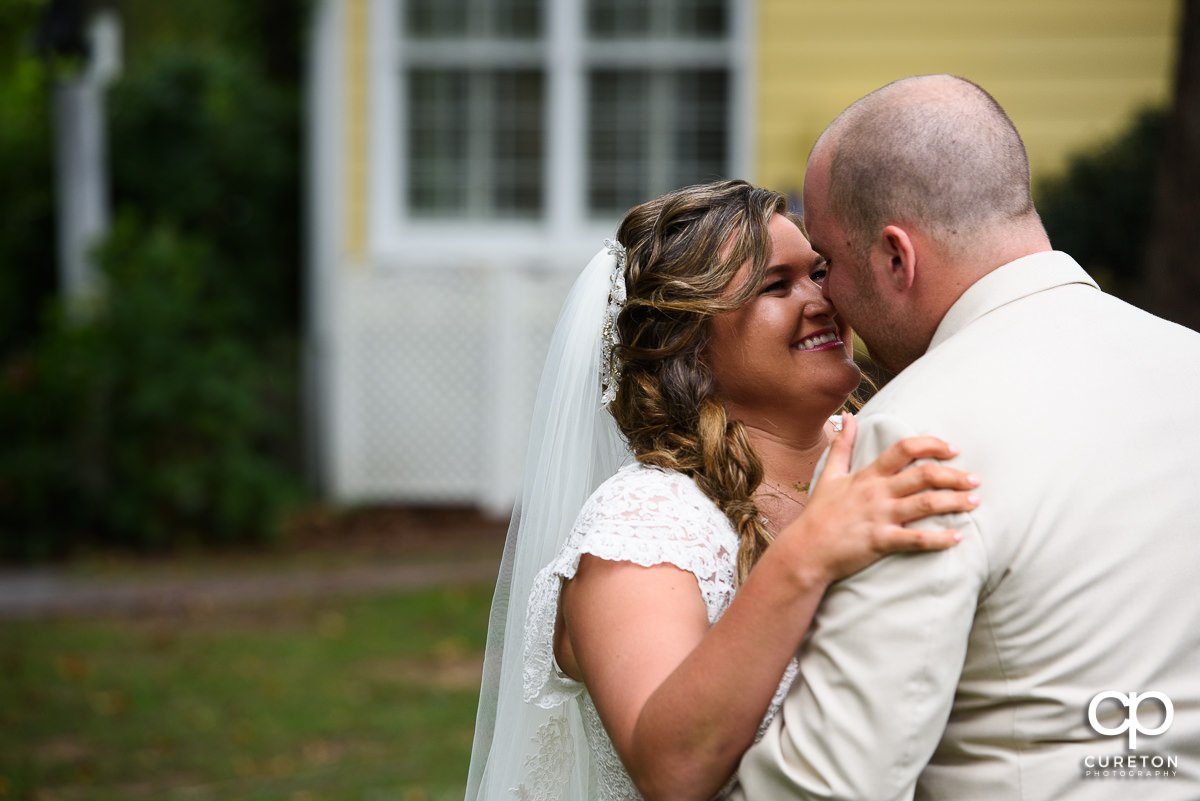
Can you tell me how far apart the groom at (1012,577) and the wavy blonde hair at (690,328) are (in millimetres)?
601

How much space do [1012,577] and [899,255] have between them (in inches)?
22.3

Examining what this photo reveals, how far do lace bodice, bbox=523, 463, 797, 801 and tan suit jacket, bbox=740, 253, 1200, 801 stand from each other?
394mm

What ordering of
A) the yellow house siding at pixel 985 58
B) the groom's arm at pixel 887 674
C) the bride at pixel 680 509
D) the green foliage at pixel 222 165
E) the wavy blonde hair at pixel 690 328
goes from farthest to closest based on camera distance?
the green foliage at pixel 222 165 → the yellow house siding at pixel 985 58 → the wavy blonde hair at pixel 690 328 → the bride at pixel 680 509 → the groom's arm at pixel 887 674

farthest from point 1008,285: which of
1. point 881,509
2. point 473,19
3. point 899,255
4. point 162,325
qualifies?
point 473,19

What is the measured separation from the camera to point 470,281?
413 inches

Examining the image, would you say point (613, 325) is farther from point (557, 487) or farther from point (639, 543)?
point (639, 543)

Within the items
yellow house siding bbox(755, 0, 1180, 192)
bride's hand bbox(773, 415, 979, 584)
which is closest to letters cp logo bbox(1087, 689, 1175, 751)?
bride's hand bbox(773, 415, 979, 584)

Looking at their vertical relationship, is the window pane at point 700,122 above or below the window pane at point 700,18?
below

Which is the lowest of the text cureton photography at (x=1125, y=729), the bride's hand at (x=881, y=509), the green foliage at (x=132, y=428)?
the green foliage at (x=132, y=428)

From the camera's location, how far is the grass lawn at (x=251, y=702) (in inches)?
216

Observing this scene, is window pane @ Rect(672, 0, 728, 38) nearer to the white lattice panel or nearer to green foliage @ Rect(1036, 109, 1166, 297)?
the white lattice panel

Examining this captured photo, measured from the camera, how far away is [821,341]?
104 inches

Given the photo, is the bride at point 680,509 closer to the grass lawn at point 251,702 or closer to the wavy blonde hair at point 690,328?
the wavy blonde hair at point 690,328

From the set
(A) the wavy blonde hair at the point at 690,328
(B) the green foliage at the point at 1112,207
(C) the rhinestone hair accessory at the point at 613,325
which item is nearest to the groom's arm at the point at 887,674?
(A) the wavy blonde hair at the point at 690,328
